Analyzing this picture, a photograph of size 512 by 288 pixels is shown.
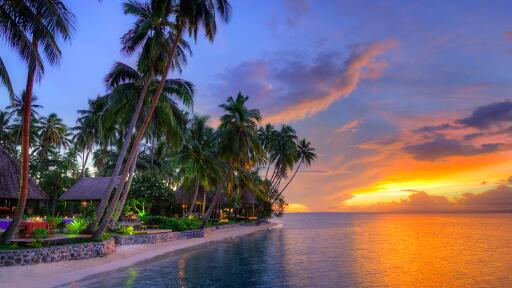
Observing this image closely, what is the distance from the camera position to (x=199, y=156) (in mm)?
37844

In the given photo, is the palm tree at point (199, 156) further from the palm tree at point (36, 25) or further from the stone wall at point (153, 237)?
the palm tree at point (36, 25)

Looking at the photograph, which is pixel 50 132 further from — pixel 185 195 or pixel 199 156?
pixel 199 156

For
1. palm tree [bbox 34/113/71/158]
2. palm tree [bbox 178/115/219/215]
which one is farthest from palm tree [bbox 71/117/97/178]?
palm tree [bbox 178/115/219/215]

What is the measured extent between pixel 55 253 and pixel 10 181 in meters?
8.73

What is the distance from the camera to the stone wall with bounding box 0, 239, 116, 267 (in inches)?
602

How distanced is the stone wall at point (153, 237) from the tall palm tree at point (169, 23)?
3163 millimetres

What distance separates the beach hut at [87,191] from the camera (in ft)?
121

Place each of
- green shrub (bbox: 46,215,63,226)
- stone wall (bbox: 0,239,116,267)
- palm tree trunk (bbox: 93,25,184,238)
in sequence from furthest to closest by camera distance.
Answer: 1. green shrub (bbox: 46,215,63,226)
2. palm tree trunk (bbox: 93,25,184,238)
3. stone wall (bbox: 0,239,116,267)

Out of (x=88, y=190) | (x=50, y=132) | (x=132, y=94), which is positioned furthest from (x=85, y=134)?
(x=132, y=94)

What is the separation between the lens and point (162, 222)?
32.2m

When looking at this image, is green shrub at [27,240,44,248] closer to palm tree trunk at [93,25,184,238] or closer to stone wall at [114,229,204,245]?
palm tree trunk at [93,25,184,238]

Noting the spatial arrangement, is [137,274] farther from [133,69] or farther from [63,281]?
[133,69]

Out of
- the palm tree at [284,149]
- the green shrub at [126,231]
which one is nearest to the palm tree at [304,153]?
the palm tree at [284,149]

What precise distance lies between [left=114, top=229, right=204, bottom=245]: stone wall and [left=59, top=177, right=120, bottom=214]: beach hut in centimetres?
970
